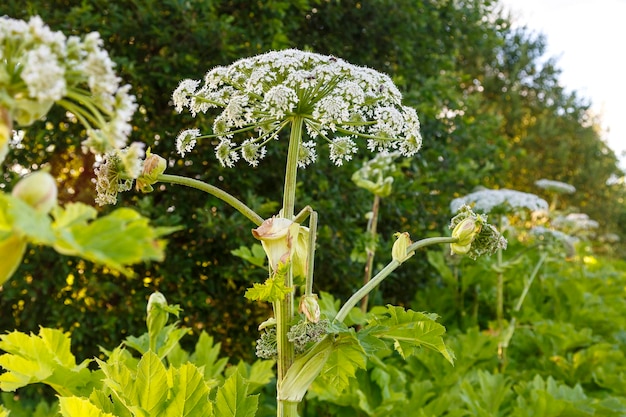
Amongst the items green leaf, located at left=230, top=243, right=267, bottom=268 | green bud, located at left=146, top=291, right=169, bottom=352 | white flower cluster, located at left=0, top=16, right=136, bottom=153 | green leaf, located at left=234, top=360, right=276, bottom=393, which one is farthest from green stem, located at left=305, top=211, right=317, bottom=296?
green leaf, located at left=230, top=243, right=267, bottom=268

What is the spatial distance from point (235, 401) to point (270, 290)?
1.01 ft

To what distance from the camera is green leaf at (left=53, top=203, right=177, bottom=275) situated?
42cm

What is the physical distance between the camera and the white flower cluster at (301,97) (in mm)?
995

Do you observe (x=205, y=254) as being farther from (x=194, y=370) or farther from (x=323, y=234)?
(x=194, y=370)

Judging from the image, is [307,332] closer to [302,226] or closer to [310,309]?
[310,309]

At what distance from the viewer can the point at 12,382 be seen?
106cm

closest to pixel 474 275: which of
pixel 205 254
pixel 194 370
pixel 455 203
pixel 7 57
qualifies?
pixel 455 203

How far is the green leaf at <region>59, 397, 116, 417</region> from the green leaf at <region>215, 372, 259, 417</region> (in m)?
0.26

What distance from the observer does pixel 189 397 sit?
1.05 m

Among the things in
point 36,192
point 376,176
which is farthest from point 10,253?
point 376,176

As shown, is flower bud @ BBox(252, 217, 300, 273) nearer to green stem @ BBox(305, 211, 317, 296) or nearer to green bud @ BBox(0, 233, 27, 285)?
green stem @ BBox(305, 211, 317, 296)

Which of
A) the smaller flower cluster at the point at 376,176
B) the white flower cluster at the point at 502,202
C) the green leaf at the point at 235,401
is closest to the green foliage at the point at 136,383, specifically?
the green leaf at the point at 235,401

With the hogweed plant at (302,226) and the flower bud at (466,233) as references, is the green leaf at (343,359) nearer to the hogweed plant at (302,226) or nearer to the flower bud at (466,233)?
the hogweed plant at (302,226)

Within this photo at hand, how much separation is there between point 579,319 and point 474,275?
723 mm
